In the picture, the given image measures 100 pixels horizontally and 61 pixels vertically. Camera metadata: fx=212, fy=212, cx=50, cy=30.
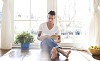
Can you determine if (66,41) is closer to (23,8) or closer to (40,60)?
(23,8)

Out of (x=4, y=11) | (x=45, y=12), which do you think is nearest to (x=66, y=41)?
(x=45, y=12)

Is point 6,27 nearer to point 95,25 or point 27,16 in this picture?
point 27,16

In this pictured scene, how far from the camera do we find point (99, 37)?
4.44 metres

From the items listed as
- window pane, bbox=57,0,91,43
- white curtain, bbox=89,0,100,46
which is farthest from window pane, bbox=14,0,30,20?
white curtain, bbox=89,0,100,46

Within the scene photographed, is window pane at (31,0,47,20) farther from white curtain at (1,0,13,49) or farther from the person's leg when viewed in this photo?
the person's leg

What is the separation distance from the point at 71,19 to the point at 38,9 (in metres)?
0.82

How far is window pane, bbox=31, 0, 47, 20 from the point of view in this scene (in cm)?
503

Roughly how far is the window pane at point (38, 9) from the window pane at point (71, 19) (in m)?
0.33

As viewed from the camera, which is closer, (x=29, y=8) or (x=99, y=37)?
(x=99, y=37)

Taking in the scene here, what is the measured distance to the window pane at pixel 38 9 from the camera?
5027mm

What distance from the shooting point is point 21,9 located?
16.5ft

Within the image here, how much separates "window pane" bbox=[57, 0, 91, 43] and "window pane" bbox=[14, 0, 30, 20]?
2.41 ft

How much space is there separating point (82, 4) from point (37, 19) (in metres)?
1.11

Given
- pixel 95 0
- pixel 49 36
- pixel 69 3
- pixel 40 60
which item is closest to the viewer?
pixel 40 60
